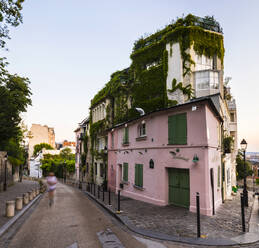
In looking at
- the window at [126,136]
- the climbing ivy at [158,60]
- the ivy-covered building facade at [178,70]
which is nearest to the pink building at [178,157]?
the window at [126,136]

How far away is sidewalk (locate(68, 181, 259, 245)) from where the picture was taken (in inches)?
276

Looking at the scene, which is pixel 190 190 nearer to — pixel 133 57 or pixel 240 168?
pixel 133 57

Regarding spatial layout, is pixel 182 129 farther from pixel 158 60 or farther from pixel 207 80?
pixel 158 60

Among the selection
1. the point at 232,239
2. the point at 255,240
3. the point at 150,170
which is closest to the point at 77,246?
the point at 232,239

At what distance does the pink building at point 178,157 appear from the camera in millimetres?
10445

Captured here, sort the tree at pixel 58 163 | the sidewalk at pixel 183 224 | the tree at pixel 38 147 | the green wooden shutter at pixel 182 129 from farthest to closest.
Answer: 1. the tree at pixel 38 147
2. the tree at pixel 58 163
3. the green wooden shutter at pixel 182 129
4. the sidewalk at pixel 183 224

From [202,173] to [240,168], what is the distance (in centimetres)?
3546

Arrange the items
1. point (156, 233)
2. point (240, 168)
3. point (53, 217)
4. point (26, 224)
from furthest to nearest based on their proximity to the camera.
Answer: point (240, 168), point (53, 217), point (26, 224), point (156, 233)

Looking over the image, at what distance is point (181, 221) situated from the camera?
890 cm

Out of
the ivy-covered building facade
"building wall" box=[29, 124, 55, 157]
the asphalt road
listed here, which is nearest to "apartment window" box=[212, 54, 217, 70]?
the ivy-covered building facade

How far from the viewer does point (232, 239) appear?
688 centimetres

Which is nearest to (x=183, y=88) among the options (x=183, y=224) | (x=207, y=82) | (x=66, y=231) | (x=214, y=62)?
(x=207, y=82)

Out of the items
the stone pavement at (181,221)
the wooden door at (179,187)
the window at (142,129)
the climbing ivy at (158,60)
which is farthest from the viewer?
the climbing ivy at (158,60)

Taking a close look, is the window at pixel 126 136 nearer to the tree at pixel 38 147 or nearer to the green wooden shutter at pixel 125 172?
the green wooden shutter at pixel 125 172
